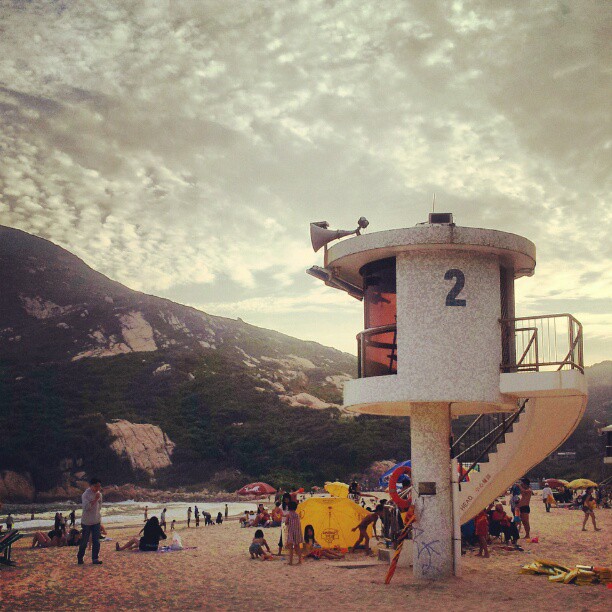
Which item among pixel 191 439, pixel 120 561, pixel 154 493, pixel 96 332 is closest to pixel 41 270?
pixel 96 332

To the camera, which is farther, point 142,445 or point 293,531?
point 142,445

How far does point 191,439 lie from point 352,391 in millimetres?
71843

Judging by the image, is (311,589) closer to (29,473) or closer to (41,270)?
(29,473)

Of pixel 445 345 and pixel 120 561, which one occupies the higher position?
pixel 445 345

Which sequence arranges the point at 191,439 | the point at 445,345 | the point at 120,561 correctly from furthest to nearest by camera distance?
the point at 191,439
the point at 120,561
the point at 445,345

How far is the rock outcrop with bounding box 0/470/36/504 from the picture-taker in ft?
219

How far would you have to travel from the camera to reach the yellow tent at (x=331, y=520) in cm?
1670

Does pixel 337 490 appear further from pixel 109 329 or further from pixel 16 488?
pixel 109 329

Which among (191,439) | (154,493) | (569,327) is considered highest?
(569,327)

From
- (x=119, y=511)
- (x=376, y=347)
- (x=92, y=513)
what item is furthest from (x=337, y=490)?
(x=119, y=511)

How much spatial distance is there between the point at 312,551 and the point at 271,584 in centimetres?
332

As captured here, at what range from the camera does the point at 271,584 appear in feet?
41.1

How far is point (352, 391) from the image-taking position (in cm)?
1345

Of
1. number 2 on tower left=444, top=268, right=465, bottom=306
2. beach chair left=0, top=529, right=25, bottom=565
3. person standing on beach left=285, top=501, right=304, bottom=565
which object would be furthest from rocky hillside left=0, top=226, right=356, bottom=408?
number 2 on tower left=444, top=268, right=465, bottom=306
